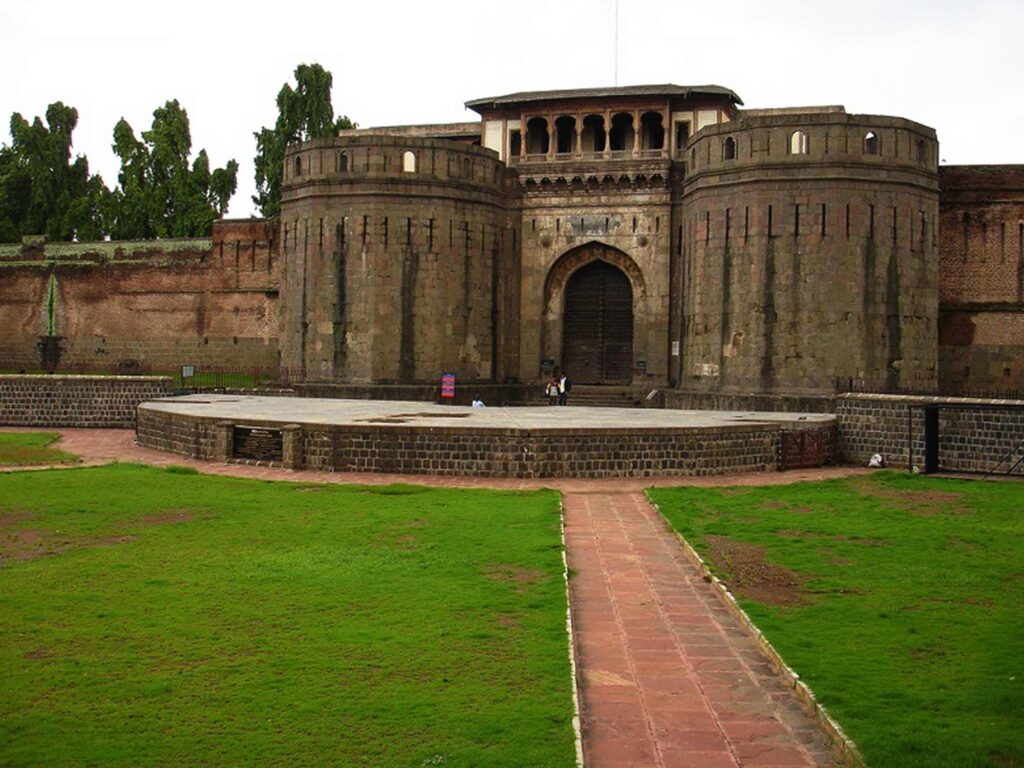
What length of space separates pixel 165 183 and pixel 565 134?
2020 cm

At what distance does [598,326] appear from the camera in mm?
31172

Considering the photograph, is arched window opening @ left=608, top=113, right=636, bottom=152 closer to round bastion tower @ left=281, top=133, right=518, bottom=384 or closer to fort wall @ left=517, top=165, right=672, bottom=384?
fort wall @ left=517, top=165, right=672, bottom=384

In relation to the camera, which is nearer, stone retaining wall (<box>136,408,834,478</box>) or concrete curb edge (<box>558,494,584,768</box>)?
concrete curb edge (<box>558,494,584,768</box>)

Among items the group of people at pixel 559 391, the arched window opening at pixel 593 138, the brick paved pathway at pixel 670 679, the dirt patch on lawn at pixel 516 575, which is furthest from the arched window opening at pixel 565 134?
the dirt patch on lawn at pixel 516 575

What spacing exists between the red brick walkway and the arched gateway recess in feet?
60.0

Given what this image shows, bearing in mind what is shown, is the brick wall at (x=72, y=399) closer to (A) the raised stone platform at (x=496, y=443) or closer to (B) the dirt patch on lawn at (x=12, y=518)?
(A) the raised stone platform at (x=496, y=443)

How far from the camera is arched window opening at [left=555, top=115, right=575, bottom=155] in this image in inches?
1254

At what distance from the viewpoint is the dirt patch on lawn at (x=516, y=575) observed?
9281mm

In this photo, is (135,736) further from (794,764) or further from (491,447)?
(491,447)

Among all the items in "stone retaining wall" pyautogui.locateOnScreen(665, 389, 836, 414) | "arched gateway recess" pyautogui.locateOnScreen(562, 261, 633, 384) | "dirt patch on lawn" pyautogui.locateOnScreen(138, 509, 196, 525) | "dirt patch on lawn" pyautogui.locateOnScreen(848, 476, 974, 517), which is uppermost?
"arched gateway recess" pyautogui.locateOnScreen(562, 261, 633, 384)

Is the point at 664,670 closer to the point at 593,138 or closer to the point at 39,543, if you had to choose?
the point at 39,543

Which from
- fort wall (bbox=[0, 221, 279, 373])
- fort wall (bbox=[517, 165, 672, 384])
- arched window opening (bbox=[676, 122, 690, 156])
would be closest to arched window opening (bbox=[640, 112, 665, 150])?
arched window opening (bbox=[676, 122, 690, 156])

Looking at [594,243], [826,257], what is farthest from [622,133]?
[826,257]

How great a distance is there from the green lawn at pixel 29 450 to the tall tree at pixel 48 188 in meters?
25.4
